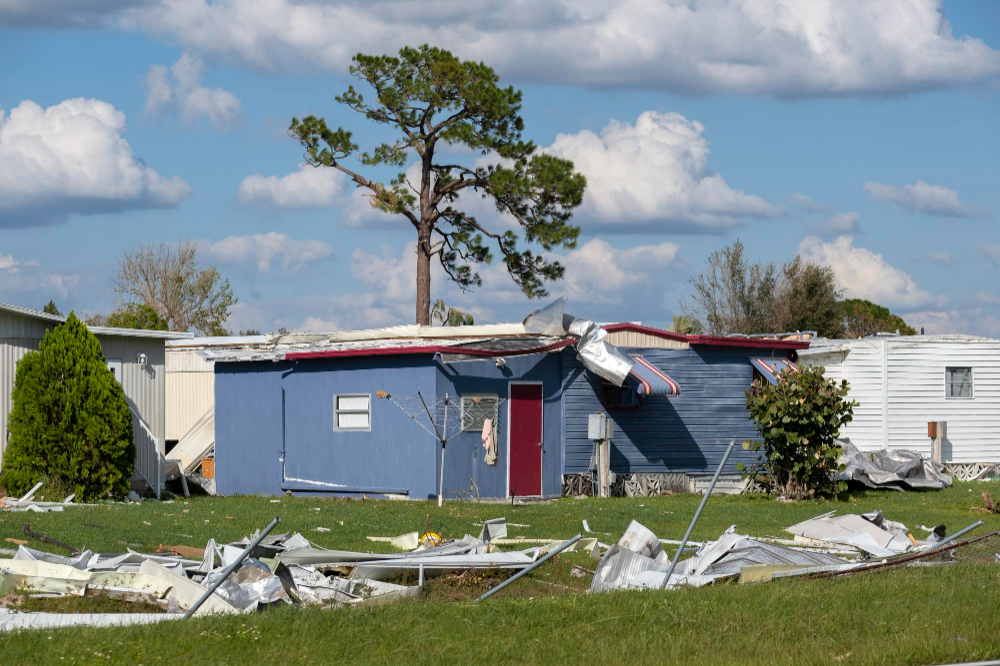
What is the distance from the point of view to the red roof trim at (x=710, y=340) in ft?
79.1

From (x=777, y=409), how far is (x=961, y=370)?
35.8 feet

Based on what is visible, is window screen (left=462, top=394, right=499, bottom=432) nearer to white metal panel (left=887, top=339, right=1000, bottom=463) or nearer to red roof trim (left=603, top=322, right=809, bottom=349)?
red roof trim (left=603, top=322, right=809, bottom=349)

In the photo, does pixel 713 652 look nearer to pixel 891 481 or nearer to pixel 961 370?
pixel 891 481

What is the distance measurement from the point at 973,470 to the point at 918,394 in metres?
2.60

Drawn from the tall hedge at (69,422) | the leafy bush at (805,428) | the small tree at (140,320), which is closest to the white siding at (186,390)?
the small tree at (140,320)

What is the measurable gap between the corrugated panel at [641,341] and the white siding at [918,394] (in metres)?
6.97

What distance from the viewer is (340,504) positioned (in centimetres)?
2036

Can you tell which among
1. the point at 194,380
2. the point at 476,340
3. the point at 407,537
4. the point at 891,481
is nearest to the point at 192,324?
the point at 194,380

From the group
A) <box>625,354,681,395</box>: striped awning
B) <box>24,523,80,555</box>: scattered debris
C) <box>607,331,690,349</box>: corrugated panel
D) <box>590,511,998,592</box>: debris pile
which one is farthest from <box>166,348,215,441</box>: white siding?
<box>590,511,998,592</box>: debris pile

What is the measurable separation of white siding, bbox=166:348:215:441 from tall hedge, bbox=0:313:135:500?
1173 centimetres

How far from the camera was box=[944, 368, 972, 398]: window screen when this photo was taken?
30.3m

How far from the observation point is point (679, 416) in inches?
976

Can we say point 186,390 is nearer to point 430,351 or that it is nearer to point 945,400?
point 430,351

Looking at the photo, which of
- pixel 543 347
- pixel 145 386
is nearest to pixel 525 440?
pixel 543 347
